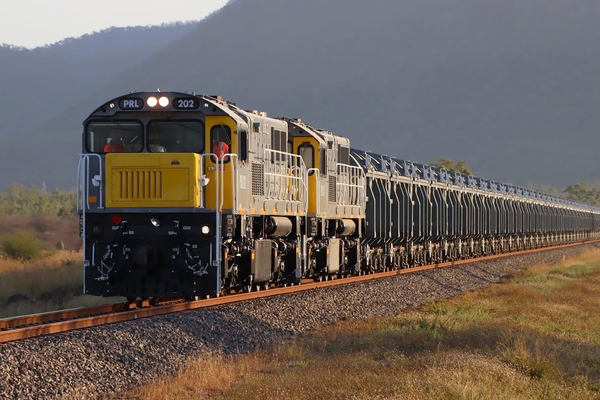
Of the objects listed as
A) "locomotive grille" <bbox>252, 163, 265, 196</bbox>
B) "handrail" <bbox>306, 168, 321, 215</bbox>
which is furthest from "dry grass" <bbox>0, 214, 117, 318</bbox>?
"handrail" <bbox>306, 168, 321, 215</bbox>

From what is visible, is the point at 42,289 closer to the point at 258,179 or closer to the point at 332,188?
the point at 332,188

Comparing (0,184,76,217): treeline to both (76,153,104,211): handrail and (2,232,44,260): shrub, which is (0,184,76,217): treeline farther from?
(76,153,104,211): handrail

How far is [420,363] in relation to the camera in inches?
460

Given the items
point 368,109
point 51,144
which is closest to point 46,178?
point 51,144

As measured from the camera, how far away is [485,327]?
16031mm

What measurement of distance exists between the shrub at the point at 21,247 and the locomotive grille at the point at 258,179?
20.4 m

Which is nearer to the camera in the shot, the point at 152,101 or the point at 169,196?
the point at 169,196

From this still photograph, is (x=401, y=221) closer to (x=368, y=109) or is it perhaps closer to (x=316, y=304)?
(x=316, y=304)

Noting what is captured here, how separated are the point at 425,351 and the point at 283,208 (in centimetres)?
747

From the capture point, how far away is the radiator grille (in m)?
A: 16.2

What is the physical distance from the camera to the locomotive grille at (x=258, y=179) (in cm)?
1812

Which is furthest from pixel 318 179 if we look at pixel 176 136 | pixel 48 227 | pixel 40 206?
pixel 40 206

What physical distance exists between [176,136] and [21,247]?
2178 centimetres

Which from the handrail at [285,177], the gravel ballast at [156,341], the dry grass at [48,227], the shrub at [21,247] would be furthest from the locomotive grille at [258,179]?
the dry grass at [48,227]
